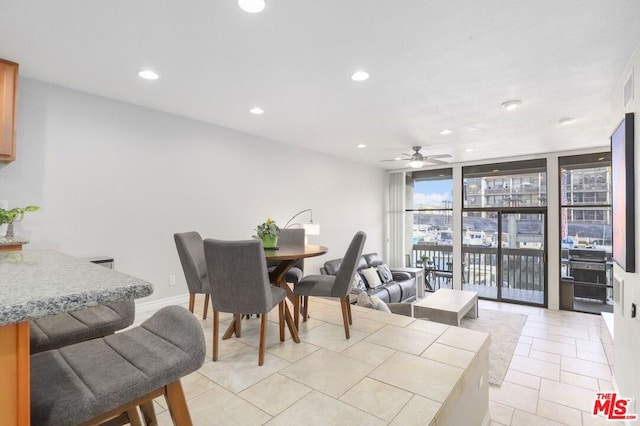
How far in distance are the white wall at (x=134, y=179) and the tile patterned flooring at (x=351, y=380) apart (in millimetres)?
965

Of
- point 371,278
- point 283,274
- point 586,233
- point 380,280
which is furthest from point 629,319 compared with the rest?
point 586,233

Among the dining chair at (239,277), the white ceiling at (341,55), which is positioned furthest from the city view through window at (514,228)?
the dining chair at (239,277)

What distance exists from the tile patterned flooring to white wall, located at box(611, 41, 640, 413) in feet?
1.76

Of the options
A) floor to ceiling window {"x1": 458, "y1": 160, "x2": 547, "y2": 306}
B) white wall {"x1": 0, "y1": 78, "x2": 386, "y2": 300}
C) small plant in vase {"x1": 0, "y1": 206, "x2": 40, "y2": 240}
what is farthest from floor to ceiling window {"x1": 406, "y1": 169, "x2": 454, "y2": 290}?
small plant in vase {"x1": 0, "y1": 206, "x2": 40, "y2": 240}

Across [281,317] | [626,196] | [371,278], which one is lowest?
[371,278]

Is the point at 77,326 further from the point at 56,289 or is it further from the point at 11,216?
the point at 11,216

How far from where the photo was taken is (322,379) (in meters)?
2.12

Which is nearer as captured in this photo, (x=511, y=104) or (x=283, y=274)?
(x=283, y=274)

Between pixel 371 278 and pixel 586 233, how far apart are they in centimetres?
392

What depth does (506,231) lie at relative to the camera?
6570 millimetres

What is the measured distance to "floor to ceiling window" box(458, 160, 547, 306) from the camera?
20.6 feet

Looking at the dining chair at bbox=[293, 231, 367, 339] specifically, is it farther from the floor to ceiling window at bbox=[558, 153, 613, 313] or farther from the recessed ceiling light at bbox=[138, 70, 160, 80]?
the floor to ceiling window at bbox=[558, 153, 613, 313]

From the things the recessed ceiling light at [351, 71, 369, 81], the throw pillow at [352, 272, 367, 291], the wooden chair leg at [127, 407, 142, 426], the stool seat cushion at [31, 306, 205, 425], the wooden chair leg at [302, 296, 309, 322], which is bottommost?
the throw pillow at [352, 272, 367, 291]

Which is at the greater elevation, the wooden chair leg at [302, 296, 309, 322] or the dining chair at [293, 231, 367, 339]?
the dining chair at [293, 231, 367, 339]
